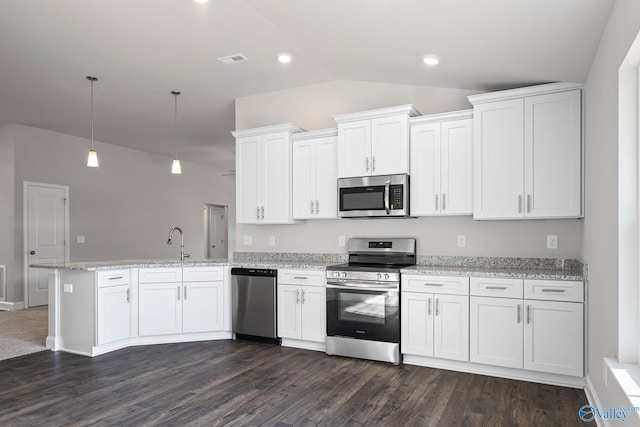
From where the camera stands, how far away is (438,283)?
3803 millimetres

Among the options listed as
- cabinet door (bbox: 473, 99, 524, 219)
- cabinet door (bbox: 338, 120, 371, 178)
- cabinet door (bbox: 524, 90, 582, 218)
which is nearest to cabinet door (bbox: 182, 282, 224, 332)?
cabinet door (bbox: 338, 120, 371, 178)

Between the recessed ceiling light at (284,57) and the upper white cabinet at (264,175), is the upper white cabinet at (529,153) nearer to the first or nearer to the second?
the recessed ceiling light at (284,57)

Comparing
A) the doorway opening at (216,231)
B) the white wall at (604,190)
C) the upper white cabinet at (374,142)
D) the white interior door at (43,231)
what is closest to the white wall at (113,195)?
the white interior door at (43,231)

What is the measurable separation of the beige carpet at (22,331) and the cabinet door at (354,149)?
3.54 m

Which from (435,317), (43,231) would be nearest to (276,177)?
(435,317)

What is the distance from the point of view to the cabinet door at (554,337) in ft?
10.8

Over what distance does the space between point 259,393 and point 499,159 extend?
8.83 ft

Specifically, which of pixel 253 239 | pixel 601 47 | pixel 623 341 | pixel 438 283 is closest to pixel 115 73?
pixel 253 239

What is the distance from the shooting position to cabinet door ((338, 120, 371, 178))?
437cm

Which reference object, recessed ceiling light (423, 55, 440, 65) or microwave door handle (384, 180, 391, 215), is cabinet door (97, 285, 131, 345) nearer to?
microwave door handle (384, 180, 391, 215)

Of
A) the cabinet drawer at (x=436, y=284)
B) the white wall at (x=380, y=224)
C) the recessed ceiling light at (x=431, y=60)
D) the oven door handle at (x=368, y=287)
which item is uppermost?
the recessed ceiling light at (x=431, y=60)

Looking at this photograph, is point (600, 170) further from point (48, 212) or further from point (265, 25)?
point (48, 212)

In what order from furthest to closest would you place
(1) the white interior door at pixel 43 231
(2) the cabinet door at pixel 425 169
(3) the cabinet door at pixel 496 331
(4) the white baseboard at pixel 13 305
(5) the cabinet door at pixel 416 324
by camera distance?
(1) the white interior door at pixel 43 231
(4) the white baseboard at pixel 13 305
(2) the cabinet door at pixel 425 169
(5) the cabinet door at pixel 416 324
(3) the cabinet door at pixel 496 331

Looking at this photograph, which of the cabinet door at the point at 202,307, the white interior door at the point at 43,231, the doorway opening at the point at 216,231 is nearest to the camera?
the cabinet door at the point at 202,307
